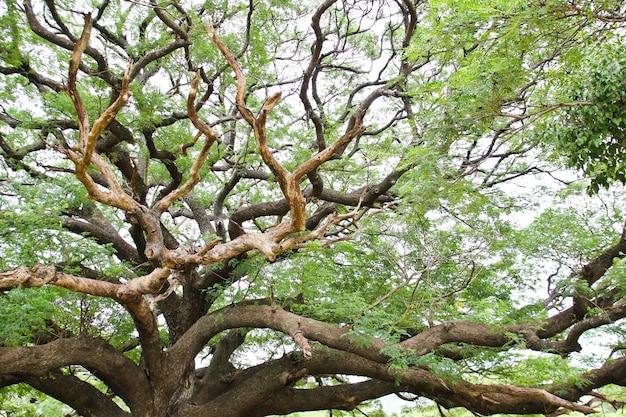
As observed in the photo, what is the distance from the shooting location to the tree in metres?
4.15

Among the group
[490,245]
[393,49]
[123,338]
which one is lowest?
[490,245]

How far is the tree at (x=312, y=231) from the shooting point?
13.6ft

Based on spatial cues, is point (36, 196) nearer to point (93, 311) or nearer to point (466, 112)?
point (93, 311)

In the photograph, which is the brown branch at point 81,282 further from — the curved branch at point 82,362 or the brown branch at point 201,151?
the curved branch at point 82,362

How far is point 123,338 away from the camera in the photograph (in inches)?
272

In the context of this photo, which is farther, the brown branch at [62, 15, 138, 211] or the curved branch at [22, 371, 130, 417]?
the curved branch at [22, 371, 130, 417]

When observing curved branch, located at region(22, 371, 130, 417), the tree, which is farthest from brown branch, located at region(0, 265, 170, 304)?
curved branch, located at region(22, 371, 130, 417)

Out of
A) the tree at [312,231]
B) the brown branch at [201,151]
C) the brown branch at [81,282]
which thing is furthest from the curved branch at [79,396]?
the brown branch at [201,151]

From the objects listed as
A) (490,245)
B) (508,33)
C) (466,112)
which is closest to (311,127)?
(490,245)

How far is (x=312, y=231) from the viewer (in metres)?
5.67

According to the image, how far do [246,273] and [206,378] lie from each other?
2.16 metres

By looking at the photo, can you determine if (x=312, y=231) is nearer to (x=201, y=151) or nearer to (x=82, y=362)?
(x=201, y=151)

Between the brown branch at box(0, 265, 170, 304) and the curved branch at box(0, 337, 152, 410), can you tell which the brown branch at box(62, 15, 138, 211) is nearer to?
the brown branch at box(0, 265, 170, 304)

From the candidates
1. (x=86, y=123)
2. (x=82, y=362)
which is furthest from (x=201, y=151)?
(x=82, y=362)
